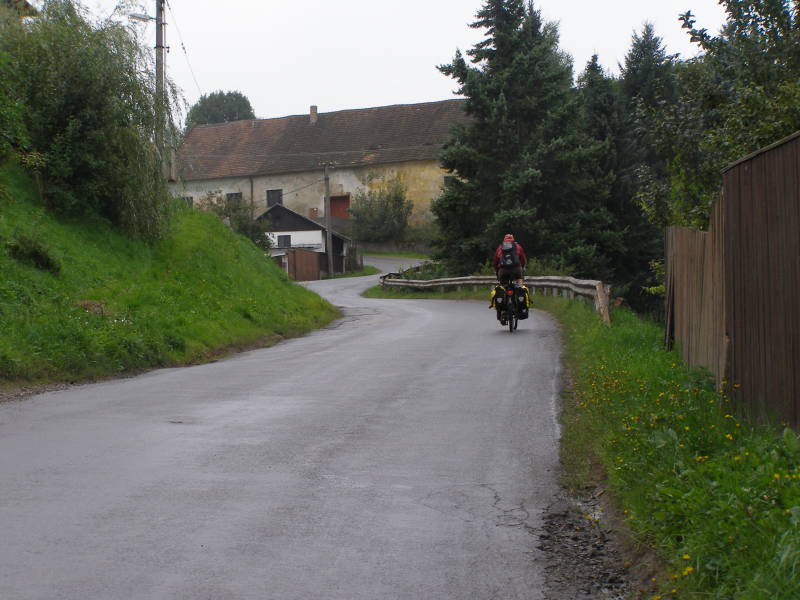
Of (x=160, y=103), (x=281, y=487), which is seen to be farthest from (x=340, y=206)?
(x=281, y=487)

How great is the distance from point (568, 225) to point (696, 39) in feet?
74.0

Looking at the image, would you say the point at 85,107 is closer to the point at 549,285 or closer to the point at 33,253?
the point at 33,253

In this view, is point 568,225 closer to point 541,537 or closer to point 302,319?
point 302,319

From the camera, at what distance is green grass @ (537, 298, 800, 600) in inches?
171

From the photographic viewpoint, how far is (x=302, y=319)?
23.0 m

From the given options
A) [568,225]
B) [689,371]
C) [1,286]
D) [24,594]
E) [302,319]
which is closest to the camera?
[24,594]

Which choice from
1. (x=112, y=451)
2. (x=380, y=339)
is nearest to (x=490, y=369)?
(x=380, y=339)

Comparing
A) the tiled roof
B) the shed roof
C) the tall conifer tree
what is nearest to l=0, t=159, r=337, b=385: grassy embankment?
the tall conifer tree

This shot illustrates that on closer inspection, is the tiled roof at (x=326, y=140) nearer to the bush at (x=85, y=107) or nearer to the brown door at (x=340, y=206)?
the brown door at (x=340, y=206)

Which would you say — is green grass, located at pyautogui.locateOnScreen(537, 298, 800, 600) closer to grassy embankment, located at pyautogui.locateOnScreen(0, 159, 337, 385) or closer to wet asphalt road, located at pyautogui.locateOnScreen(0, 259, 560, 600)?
wet asphalt road, located at pyautogui.locateOnScreen(0, 259, 560, 600)

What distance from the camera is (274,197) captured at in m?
78.1

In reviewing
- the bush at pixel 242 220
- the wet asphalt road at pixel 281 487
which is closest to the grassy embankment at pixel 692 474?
the wet asphalt road at pixel 281 487

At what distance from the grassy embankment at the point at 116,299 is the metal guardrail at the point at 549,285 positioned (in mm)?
6548

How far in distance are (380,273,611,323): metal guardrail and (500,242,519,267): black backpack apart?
1.98 meters
